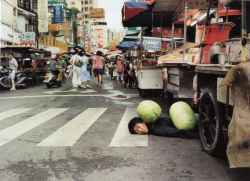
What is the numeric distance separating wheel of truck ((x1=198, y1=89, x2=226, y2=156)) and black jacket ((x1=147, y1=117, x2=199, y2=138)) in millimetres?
747

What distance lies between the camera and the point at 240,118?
4410mm

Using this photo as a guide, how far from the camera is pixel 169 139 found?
741 centimetres

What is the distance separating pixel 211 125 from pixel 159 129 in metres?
1.73

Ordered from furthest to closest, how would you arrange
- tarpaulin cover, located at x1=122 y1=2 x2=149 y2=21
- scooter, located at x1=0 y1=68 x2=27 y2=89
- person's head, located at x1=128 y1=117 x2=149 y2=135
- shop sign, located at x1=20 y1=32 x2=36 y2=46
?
shop sign, located at x1=20 y1=32 x2=36 y2=46, scooter, located at x1=0 y1=68 x2=27 y2=89, tarpaulin cover, located at x1=122 y1=2 x2=149 y2=21, person's head, located at x1=128 y1=117 x2=149 y2=135

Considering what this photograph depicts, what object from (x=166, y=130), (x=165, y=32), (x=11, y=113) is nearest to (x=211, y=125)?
(x=166, y=130)

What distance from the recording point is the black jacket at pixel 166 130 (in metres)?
7.50

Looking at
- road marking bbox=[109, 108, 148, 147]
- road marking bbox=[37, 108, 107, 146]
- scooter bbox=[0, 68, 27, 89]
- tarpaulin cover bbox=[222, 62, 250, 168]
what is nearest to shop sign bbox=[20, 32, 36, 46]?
scooter bbox=[0, 68, 27, 89]

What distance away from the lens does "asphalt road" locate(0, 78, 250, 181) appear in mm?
5258

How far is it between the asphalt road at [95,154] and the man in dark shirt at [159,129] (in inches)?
7.6

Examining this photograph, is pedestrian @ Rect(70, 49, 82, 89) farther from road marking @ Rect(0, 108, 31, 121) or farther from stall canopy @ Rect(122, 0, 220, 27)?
road marking @ Rect(0, 108, 31, 121)

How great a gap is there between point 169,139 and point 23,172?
284 cm

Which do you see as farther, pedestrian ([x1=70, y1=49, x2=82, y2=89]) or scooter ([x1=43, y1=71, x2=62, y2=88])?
scooter ([x1=43, y1=71, x2=62, y2=88])

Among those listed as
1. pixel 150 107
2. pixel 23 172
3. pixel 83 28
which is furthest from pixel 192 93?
pixel 83 28

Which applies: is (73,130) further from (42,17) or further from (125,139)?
(42,17)
